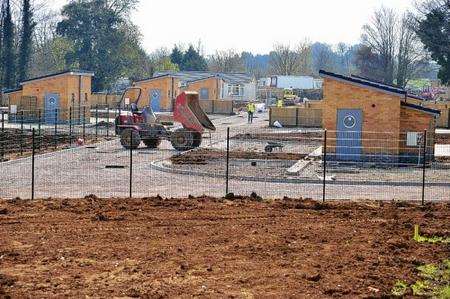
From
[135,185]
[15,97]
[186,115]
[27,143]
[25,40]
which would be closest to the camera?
[135,185]

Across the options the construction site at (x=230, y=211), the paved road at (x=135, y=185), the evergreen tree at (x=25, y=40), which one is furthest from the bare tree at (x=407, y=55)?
the paved road at (x=135, y=185)

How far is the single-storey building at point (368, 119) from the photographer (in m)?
31.0

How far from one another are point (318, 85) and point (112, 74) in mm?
39455

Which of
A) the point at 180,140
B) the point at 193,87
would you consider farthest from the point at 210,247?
the point at 193,87

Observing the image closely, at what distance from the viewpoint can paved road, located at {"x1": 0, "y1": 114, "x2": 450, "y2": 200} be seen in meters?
22.1

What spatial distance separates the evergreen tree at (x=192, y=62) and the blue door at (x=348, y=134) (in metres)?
87.6

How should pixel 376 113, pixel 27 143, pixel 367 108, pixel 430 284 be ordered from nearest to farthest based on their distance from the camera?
pixel 430 284
pixel 376 113
pixel 367 108
pixel 27 143

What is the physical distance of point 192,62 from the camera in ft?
389

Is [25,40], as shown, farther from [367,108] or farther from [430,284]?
[430,284]

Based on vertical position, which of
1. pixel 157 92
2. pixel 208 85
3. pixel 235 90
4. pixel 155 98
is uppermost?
pixel 208 85

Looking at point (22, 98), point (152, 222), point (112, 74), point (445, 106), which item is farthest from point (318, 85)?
point (152, 222)

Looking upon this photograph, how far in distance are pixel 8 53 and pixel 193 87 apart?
19770 mm

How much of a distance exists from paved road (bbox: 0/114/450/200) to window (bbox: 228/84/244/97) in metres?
63.4

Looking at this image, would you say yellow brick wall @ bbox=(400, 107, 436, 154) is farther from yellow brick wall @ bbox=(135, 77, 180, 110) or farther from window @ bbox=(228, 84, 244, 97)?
window @ bbox=(228, 84, 244, 97)
